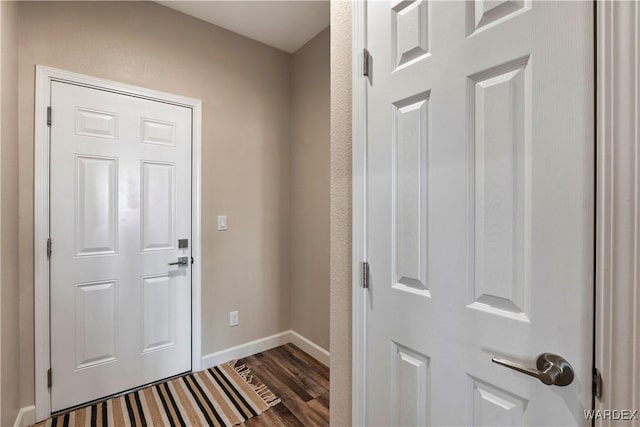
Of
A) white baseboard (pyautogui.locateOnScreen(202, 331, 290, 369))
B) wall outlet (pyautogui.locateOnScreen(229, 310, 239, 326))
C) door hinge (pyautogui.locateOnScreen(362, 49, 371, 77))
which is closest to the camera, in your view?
door hinge (pyautogui.locateOnScreen(362, 49, 371, 77))

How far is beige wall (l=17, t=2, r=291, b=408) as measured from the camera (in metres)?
1.67

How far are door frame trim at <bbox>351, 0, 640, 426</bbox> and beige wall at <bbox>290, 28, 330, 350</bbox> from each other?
1.87 metres

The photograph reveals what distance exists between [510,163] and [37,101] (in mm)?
2445

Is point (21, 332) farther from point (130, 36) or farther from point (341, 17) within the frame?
point (341, 17)

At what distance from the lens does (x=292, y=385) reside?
6.85 feet

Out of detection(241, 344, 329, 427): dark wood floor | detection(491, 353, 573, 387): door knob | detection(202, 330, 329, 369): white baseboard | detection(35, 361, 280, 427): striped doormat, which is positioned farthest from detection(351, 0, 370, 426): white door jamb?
detection(202, 330, 329, 369): white baseboard

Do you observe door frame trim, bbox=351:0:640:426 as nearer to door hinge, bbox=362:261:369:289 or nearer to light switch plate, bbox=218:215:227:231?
door hinge, bbox=362:261:369:289

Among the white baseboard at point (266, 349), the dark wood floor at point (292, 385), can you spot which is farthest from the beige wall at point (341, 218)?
the white baseboard at point (266, 349)

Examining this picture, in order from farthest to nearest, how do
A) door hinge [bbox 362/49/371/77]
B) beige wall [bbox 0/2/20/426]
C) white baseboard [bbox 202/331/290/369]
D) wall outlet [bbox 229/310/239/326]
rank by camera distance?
wall outlet [bbox 229/310/239/326]
white baseboard [bbox 202/331/290/369]
beige wall [bbox 0/2/20/426]
door hinge [bbox 362/49/371/77]

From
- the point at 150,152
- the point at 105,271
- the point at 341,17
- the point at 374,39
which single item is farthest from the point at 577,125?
the point at 105,271

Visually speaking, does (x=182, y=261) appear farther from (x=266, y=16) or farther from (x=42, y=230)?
(x=266, y=16)

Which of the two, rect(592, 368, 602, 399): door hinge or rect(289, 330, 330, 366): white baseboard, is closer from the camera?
rect(592, 368, 602, 399): door hinge

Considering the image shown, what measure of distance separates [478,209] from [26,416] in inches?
103

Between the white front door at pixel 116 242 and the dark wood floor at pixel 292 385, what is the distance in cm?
64
